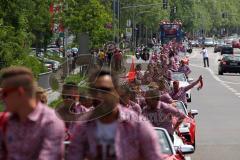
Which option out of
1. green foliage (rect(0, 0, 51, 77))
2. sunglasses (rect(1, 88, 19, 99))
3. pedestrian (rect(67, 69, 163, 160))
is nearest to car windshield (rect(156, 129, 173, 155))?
pedestrian (rect(67, 69, 163, 160))

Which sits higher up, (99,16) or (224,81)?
(99,16)

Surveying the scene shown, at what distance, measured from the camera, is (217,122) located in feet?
80.6

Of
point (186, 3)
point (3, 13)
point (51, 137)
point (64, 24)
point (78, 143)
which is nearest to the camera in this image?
point (51, 137)

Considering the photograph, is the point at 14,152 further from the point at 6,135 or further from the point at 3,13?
the point at 3,13

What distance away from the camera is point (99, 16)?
44031 millimetres

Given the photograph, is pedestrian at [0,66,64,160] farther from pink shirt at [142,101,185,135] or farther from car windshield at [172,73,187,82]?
car windshield at [172,73,187,82]

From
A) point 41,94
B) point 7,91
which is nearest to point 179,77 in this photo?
point 41,94

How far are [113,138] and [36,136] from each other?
604 millimetres

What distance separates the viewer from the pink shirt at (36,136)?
19.0ft

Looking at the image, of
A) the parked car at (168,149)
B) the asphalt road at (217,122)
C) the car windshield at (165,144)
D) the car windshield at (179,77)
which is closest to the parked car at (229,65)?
the asphalt road at (217,122)

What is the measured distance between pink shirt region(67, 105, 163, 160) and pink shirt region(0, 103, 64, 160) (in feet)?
0.96

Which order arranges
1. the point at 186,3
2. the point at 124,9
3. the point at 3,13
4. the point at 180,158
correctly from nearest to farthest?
the point at 180,158, the point at 3,13, the point at 124,9, the point at 186,3

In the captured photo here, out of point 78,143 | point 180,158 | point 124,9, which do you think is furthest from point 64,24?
point 124,9

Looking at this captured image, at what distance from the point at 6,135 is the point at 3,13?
71.3ft
